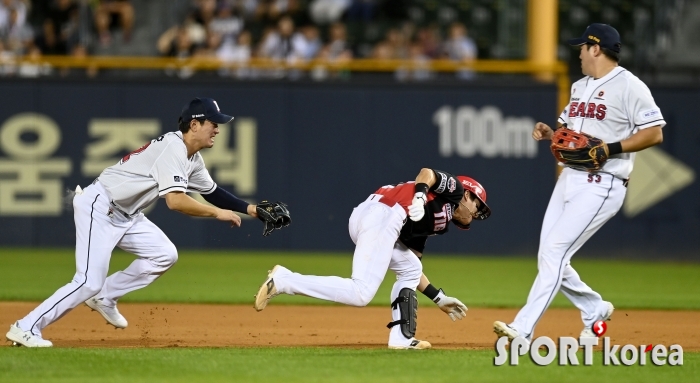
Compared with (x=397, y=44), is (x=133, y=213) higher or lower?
lower

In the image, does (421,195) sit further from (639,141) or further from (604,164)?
(639,141)

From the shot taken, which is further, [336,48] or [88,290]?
[336,48]

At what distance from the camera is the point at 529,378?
5430 millimetres

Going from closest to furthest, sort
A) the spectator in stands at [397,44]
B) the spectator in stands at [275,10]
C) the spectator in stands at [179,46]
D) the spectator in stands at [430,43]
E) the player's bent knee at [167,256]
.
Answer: the player's bent knee at [167,256] < the spectator in stands at [179,46] < the spectator in stands at [397,44] < the spectator in stands at [430,43] < the spectator in stands at [275,10]

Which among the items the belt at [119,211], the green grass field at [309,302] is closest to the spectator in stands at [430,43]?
the green grass field at [309,302]

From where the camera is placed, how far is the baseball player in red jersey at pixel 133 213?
6625 mm

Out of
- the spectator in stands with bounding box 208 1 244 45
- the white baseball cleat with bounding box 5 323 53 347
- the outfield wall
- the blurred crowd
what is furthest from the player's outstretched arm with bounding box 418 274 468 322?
the spectator in stands with bounding box 208 1 244 45

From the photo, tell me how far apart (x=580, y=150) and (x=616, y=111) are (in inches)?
15.3

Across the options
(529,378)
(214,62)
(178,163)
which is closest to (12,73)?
(214,62)

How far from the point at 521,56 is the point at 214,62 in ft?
15.7

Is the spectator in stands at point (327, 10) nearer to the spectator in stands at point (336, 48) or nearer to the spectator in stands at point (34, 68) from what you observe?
the spectator in stands at point (336, 48)

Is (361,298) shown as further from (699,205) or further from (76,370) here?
(699,205)

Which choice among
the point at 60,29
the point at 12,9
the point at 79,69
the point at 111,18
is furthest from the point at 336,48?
the point at 12,9

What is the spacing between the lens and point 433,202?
667 cm
